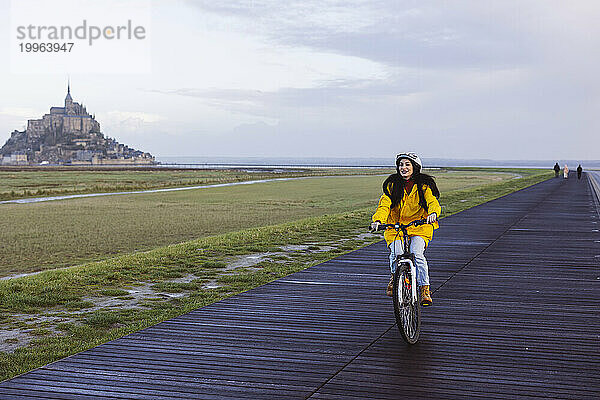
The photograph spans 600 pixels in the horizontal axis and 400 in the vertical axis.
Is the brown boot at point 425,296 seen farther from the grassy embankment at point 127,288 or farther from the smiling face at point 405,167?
the grassy embankment at point 127,288

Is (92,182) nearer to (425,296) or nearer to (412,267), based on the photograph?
(425,296)

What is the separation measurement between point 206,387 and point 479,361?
7.79 feet

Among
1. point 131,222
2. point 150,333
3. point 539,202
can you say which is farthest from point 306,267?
point 539,202

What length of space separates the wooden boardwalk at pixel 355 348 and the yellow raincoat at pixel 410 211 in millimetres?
1050

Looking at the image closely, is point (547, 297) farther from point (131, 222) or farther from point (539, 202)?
point (539, 202)

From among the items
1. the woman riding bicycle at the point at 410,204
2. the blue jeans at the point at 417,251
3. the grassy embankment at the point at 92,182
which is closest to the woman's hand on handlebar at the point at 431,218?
the woman riding bicycle at the point at 410,204

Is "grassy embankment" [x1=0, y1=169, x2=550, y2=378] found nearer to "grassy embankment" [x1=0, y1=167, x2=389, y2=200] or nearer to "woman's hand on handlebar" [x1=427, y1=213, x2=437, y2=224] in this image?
"woman's hand on handlebar" [x1=427, y1=213, x2=437, y2=224]

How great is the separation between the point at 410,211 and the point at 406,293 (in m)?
0.80

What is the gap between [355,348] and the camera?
6.31 m

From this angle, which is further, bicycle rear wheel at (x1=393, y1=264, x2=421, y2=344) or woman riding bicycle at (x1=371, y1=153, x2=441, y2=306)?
woman riding bicycle at (x1=371, y1=153, x2=441, y2=306)

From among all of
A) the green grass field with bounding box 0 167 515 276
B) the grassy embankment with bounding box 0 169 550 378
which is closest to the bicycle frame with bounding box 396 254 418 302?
the grassy embankment with bounding box 0 169 550 378

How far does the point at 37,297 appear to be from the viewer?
9594 millimetres

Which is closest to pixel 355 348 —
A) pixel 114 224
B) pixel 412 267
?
pixel 412 267

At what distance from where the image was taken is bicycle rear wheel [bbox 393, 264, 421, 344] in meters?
6.22
